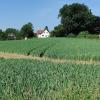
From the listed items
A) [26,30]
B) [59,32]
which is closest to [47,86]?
[59,32]

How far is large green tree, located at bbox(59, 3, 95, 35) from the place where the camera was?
311ft

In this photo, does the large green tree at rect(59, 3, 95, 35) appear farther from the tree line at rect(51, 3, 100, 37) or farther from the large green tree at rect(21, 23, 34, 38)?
the large green tree at rect(21, 23, 34, 38)

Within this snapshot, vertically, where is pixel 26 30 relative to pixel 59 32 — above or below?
above

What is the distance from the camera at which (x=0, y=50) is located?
41594mm

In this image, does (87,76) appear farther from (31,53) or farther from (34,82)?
(31,53)

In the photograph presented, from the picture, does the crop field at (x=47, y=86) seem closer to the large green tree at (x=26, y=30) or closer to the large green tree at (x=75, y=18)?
the large green tree at (x=75, y=18)

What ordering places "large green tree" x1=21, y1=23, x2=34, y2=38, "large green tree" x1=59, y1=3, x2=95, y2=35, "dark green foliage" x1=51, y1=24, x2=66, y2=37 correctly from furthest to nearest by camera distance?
"large green tree" x1=21, y1=23, x2=34, y2=38 → "large green tree" x1=59, y1=3, x2=95, y2=35 → "dark green foliage" x1=51, y1=24, x2=66, y2=37

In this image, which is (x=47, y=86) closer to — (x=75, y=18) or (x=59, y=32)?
(x=59, y=32)

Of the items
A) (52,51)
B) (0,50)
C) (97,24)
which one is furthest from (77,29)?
(52,51)

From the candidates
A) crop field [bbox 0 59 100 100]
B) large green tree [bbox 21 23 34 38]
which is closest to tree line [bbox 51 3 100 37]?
large green tree [bbox 21 23 34 38]

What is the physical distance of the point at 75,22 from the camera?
96.6 m

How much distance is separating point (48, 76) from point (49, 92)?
2223mm

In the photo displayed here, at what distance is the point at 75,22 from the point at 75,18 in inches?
46.1

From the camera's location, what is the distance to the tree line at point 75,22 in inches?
3733
